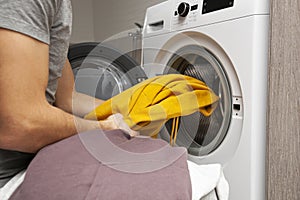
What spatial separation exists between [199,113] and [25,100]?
2.06 feet

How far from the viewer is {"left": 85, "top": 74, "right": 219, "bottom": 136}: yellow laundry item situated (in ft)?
3.14

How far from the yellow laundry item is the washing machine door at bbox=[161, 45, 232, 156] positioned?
0.07 metres

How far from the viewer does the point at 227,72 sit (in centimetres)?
111

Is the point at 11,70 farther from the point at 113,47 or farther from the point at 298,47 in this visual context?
the point at 298,47

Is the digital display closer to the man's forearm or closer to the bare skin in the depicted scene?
the man's forearm

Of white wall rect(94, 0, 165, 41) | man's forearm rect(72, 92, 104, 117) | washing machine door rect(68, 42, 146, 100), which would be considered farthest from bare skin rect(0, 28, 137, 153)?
white wall rect(94, 0, 165, 41)

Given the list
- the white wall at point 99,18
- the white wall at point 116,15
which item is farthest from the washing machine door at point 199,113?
the white wall at point 99,18

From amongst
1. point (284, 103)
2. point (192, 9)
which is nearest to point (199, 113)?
point (284, 103)

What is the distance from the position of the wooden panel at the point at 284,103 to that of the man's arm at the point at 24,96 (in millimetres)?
621

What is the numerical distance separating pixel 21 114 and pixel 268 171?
2.35ft

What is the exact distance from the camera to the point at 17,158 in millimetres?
814

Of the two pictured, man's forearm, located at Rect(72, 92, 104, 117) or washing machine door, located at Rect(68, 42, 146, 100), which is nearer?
man's forearm, located at Rect(72, 92, 104, 117)

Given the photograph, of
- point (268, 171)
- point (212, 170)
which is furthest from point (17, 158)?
point (268, 171)

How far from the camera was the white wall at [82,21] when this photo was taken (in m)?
2.61
